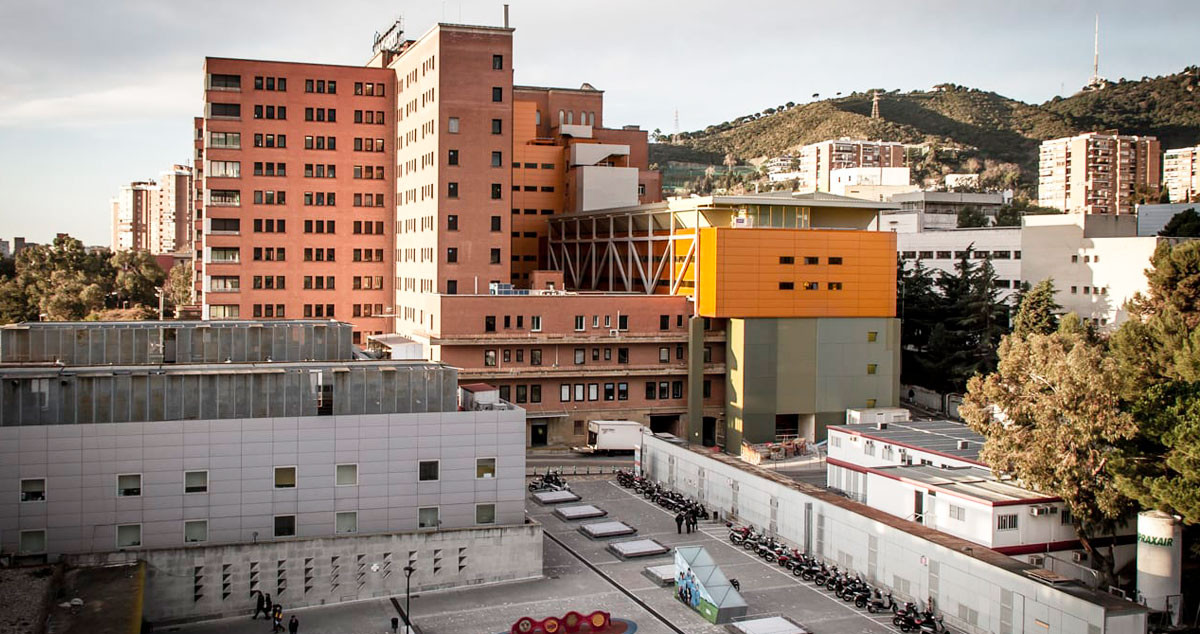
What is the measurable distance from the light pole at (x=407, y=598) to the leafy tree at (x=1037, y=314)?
167 feet

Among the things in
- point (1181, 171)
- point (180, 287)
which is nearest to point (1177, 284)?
point (180, 287)

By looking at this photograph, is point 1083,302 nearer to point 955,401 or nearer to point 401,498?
point 955,401

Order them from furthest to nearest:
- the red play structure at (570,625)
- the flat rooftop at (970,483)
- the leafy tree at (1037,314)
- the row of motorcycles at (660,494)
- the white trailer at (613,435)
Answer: the leafy tree at (1037,314), the white trailer at (613,435), the row of motorcycles at (660,494), the flat rooftop at (970,483), the red play structure at (570,625)

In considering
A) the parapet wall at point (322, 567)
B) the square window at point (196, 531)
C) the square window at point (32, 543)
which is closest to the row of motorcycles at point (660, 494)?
the parapet wall at point (322, 567)

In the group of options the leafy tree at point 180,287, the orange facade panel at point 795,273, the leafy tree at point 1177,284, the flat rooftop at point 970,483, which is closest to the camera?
the flat rooftop at point 970,483

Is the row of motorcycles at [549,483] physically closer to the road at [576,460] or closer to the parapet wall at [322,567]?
the road at [576,460]

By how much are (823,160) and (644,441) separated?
452ft

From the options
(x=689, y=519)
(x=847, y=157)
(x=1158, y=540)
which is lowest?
(x=689, y=519)

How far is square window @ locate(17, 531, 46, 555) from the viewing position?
3183cm

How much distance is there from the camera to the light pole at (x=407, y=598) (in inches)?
1265

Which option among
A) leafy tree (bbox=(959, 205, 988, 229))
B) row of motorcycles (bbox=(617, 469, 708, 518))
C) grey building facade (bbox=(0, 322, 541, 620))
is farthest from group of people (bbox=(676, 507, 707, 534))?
leafy tree (bbox=(959, 205, 988, 229))

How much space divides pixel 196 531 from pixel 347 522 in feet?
15.7

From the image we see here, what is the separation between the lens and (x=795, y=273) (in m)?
65.6

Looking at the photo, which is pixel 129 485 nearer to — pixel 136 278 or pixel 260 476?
pixel 260 476
